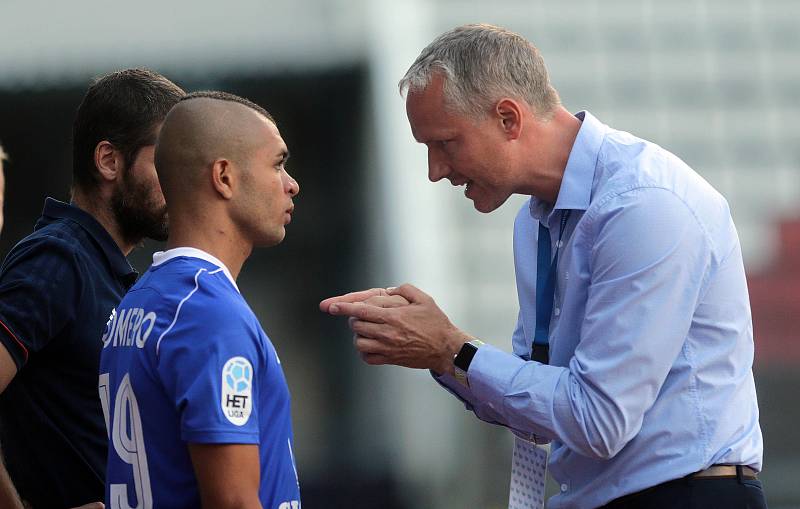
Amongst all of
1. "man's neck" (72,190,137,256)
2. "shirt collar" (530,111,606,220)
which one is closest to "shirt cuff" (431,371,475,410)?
"shirt collar" (530,111,606,220)

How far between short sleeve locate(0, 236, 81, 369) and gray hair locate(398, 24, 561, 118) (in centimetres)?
84

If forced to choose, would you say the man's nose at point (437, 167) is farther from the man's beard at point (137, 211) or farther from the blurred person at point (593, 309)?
the man's beard at point (137, 211)

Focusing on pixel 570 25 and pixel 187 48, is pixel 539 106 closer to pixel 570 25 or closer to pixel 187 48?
pixel 187 48

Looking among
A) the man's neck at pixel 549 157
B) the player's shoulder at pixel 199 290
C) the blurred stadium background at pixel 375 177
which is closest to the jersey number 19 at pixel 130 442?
the player's shoulder at pixel 199 290

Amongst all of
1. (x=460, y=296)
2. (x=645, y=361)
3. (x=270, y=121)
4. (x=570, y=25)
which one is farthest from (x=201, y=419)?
(x=570, y=25)

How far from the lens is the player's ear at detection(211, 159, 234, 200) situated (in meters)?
1.90

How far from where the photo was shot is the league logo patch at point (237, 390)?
1.67 metres

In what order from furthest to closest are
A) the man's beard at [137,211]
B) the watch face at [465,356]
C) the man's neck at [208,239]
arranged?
the man's beard at [137,211], the watch face at [465,356], the man's neck at [208,239]

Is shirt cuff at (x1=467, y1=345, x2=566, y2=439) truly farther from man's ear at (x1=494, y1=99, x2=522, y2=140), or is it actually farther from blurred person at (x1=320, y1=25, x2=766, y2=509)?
man's ear at (x1=494, y1=99, x2=522, y2=140)

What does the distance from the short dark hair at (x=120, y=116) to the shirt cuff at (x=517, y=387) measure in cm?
93

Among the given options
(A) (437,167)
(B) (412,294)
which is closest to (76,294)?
(B) (412,294)

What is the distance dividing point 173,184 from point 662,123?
1562 centimetres

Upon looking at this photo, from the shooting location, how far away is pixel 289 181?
6.61 ft

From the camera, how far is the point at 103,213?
Answer: 7.86 feet
